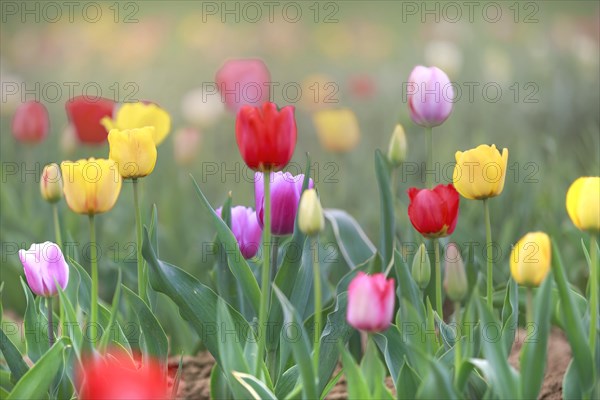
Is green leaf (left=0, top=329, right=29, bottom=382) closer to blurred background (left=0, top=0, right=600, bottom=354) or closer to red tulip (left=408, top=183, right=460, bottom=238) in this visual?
blurred background (left=0, top=0, right=600, bottom=354)

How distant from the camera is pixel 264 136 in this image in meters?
1.42

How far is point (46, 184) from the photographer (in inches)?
70.6

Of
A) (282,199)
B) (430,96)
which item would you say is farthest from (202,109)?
(282,199)

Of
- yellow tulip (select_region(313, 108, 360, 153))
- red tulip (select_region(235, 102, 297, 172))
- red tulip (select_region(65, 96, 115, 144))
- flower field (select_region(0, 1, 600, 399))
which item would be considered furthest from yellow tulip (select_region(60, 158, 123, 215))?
yellow tulip (select_region(313, 108, 360, 153))

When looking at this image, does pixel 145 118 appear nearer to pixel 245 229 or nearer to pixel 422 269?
pixel 245 229

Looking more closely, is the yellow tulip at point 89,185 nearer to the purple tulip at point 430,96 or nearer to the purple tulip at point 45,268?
the purple tulip at point 45,268

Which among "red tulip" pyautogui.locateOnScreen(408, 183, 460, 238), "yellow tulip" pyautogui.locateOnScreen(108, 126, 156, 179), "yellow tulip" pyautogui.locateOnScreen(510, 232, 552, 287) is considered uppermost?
"yellow tulip" pyautogui.locateOnScreen(108, 126, 156, 179)

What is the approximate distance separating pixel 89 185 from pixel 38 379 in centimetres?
31

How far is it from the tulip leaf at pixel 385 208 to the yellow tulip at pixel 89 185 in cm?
51

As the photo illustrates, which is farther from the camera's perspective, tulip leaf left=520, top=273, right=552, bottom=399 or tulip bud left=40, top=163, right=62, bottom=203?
tulip bud left=40, top=163, right=62, bottom=203

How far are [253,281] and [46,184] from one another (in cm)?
46

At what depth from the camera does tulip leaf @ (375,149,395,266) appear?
5.99ft

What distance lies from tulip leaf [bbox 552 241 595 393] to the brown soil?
437 millimetres

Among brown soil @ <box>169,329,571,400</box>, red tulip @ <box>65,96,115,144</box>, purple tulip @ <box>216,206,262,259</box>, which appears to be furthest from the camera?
red tulip @ <box>65,96,115,144</box>
